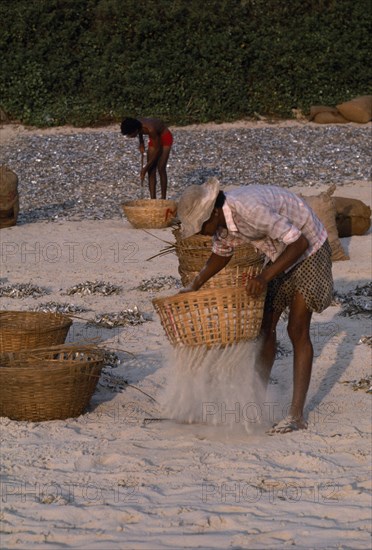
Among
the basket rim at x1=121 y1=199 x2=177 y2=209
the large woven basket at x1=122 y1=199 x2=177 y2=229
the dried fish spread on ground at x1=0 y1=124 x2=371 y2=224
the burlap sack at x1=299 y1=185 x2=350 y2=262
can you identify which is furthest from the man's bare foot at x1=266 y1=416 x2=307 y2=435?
the dried fish spread on ground at x1=0 y1=124 x2=371 y2=224

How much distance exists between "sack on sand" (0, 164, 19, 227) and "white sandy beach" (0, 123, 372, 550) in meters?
5.06

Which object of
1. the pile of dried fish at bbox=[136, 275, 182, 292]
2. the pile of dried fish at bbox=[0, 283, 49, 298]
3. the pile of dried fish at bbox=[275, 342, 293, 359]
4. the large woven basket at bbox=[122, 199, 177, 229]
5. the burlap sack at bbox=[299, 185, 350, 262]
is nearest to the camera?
the pile of dried fish at bbox=[275, 342, 293, 359]

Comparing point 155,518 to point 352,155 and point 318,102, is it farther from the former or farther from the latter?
point 318,102

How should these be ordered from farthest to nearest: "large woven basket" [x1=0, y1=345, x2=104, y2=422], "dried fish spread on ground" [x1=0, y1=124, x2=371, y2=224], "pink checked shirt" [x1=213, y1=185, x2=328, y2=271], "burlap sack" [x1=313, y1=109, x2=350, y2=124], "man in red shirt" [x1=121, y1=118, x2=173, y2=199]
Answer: "burlap sack" [x1=313, y1=109, x2=350, y2=124], "dried fish spread on ground" [x1=0, y1=124, x2=371, y2=224], "man in red shirt" [x1=121, y1=118, x2=173, y2=199], "large woven basket" [x1=0, y1=345, x2=104, y2=422], "pink checked shirt" [x1=213, y1=185, x2=328, y2=271]

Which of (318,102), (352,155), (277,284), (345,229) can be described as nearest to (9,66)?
(318,102)

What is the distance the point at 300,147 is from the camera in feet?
64.3

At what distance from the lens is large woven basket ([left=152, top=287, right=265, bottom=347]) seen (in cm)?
550

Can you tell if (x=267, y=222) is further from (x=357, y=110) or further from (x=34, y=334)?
(x=357, y=110)

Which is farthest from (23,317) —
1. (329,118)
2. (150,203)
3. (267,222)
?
(329,118)

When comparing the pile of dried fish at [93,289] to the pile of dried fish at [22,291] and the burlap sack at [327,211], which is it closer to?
the pile of dried fish at [22,291]

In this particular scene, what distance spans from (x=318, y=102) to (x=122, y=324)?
1729 cm

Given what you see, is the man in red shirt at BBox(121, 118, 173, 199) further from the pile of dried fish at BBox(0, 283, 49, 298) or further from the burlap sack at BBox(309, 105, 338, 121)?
the burlap sack at BBox(309, 105, 338, 121)

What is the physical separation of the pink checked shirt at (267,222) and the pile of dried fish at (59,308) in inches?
134

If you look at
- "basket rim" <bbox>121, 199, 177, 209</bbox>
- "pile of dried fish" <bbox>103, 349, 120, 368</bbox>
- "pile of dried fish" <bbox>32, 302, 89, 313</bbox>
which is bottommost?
"pile of dried fish" <bbox>32, 302, 89, 313</bbox>
